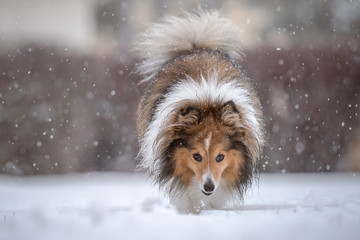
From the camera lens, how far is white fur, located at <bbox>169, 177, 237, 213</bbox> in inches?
178

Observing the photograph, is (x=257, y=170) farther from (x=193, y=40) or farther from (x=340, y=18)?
(x=340, y=18)

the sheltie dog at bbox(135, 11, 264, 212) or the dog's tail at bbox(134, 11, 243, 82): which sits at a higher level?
the dog's tail at bbox(134, 11, 243, 82)

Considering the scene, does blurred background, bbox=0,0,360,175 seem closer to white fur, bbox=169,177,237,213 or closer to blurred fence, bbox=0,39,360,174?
blurred fence, bbox=0,39,360,174

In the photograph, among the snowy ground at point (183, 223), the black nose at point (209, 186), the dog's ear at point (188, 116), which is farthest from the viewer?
the dog's ear at point (188, 116)

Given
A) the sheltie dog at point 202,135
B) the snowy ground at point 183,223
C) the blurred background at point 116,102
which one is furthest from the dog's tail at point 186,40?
the snowy ground at point 183,223

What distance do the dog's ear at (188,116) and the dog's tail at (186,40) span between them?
2293 millimetres

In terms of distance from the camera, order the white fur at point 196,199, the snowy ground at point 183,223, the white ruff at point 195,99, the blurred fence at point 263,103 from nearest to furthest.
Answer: the snowy ground at point 183,223, the white ruff at point 195,99, the white fur at point 196,199, the blurred fence at point 263,103

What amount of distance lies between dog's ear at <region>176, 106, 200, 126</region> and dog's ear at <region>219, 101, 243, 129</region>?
0.78 ft

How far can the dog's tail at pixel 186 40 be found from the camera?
6406mm

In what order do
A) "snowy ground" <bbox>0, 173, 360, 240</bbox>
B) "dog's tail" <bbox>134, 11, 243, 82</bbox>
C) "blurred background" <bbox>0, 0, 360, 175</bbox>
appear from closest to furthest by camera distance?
"snowy ground" <bbox>0, 173, 360, 240</bbox>
"dog's tail" <bbox>134, 11, 243, 82</bbox>
"blurred background" <bbox>0, 0, 360, 175</bbox>

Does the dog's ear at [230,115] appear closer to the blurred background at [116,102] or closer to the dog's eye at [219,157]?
the dog's eye at [219,157]

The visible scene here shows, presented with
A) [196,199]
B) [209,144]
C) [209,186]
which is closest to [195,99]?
[209,144]

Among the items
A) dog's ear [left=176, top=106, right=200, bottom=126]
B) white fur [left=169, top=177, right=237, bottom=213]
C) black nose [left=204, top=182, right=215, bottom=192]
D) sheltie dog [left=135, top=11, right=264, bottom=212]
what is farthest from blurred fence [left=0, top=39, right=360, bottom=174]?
black nose [left=204, top=182, right=215, bottom=192]

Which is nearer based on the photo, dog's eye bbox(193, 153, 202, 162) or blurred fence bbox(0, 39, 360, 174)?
dog's eye bbox(193, 153, 202, 162)
